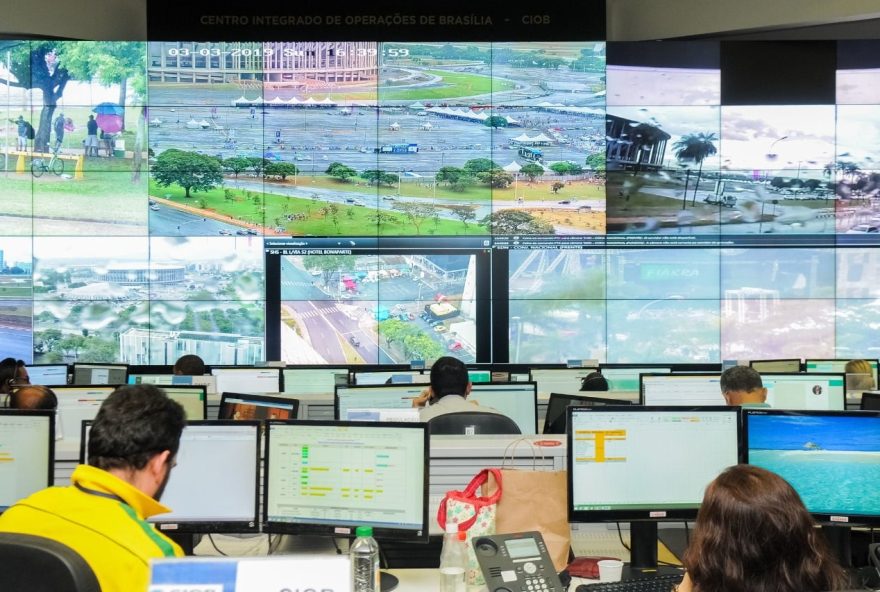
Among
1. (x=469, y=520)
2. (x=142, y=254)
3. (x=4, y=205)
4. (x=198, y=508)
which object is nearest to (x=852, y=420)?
(x=469, y=520)

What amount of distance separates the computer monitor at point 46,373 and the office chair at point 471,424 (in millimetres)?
6146

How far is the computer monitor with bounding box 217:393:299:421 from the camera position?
189 inches

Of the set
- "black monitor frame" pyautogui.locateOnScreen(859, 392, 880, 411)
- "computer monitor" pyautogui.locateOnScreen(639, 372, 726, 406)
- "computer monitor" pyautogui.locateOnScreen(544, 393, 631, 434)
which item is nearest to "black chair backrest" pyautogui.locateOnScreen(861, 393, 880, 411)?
"black monitor frame" pyautogui.locateOnScreen(859, 392, 880, 411)

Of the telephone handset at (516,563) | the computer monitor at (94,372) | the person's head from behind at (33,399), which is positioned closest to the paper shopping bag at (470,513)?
the telephone handset at (516,563)

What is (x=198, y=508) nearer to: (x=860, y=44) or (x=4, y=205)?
(x=4, y=205)

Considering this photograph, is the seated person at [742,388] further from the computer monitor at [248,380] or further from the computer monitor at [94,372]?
the computer monitor at [94,372]

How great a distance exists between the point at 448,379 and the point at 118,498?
3423mm

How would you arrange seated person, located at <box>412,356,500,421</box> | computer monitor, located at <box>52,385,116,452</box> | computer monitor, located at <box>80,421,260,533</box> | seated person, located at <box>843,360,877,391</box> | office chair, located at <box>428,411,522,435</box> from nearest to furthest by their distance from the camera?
1. computer monitor, located at <box>80,421,260,533</box>
2. office chair, located at <box>428,411,522,435</box>
3. seated person, located at <box>412,356,500,421</box>
4. computer monitor, located at <box>52,385,116,452</box>
5. seated person, located at <box>843,360,877,391</box>

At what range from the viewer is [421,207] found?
436 inches

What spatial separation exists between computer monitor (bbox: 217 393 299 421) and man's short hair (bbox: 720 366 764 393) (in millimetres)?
2171

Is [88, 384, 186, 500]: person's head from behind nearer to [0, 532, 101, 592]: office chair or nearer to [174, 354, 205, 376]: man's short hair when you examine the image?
[0, 532, 101, 592]: office chair

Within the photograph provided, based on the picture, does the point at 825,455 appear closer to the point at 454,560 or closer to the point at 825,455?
the point at 825,455

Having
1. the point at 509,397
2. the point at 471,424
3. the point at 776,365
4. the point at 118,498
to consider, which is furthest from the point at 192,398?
the point at 776,365

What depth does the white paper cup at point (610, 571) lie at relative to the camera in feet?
9.04
